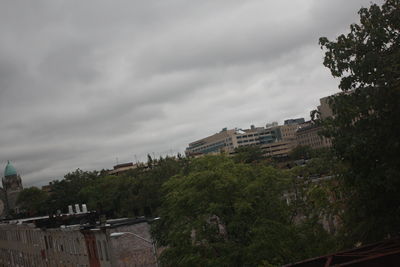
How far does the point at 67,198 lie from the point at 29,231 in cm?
4405

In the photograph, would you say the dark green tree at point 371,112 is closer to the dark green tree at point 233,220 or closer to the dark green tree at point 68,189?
the dark green tree at point 233,220

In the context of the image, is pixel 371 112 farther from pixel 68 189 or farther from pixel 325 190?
pixel 68 189

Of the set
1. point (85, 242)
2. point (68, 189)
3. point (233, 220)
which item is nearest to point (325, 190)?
point (233, 220)

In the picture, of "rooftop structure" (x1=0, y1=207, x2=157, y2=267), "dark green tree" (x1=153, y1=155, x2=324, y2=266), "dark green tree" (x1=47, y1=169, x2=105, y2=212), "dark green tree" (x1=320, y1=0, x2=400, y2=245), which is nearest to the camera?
"dark green tree" (x1=320, y1=0, x2=400, y2=245)

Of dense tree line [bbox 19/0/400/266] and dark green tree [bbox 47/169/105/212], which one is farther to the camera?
dark green tree [bbox 47/169/105/212]

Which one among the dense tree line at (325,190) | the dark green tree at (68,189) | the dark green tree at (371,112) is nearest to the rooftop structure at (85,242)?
the dense tree line at (325,190)

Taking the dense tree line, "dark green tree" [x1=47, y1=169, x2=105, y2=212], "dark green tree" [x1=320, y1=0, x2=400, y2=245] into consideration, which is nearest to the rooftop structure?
the dense tree line

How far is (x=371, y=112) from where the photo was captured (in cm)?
1973

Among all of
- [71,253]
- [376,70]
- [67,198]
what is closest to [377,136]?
[376,70]

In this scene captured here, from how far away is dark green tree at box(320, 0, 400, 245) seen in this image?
18109mm

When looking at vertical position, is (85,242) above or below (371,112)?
below

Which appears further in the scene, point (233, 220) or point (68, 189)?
point (68, 189)

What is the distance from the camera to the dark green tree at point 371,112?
59.4ft

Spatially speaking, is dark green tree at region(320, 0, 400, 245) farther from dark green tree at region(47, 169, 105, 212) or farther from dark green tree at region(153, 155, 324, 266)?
dark green tree at region(47, 169, 105, 212)
